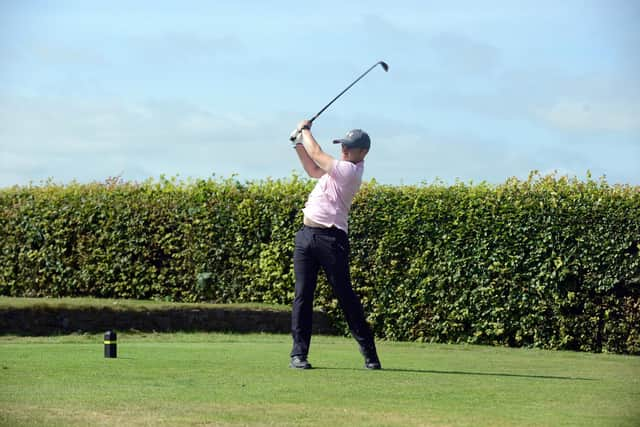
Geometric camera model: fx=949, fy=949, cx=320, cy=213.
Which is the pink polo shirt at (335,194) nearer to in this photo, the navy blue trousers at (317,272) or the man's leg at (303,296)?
the navy blue trousers at (317,272)

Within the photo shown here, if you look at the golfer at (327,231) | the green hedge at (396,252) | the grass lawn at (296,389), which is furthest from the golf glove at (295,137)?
the green hedge at (396,252)

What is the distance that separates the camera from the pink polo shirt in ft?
28.5

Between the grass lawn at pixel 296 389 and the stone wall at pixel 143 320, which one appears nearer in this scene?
the grass lawn at pixel 296 389

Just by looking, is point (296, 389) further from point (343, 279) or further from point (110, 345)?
point (110, 345)

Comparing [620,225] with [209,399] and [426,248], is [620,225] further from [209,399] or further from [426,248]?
[209,399]

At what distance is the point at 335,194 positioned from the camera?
8750 millimetres

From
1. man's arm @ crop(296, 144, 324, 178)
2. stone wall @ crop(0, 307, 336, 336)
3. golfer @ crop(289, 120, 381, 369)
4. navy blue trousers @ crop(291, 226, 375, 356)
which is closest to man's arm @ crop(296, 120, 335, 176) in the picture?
golfer @ crop(289, 120, 381, 369)

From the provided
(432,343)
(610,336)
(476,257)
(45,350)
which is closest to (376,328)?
(432,343)

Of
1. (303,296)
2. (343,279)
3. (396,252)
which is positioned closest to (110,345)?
(303,296)

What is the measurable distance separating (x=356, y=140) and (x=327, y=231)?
34.8 inches

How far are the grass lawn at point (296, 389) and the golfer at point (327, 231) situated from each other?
467mm

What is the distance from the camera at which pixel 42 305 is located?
14.7 m

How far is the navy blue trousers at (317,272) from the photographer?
347 inches

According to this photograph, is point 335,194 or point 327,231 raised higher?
point 335,194
